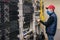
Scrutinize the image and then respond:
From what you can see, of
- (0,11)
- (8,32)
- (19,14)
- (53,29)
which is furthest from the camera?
(53,29)

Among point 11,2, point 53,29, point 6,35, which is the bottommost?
point 53,29

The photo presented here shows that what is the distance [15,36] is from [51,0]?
252cm

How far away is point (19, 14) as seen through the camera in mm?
2002

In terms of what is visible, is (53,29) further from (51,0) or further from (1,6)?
(1,6)

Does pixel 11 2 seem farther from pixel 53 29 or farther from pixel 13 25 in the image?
pixel 53 29

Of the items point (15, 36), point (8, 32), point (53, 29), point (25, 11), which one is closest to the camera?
point (8, 32)

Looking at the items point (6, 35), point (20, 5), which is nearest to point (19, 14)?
point (20, 5)

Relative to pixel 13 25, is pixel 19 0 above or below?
above

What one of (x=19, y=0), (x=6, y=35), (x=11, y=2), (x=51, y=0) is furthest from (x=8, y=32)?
(x=51, y=0)

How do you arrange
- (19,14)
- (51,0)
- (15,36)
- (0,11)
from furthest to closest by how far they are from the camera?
1. (51,0)
2. (19,14)
3. (15,36)
4. (0,11)

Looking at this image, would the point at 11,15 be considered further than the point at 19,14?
No

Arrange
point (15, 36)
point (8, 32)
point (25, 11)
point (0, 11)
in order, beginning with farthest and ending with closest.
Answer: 1. point (25, 11)
2. point (15, 36)
3. point (8, 32)
4. point (0, 11)

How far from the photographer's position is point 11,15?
1799 mm

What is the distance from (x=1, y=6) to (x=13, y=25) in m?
0.30
